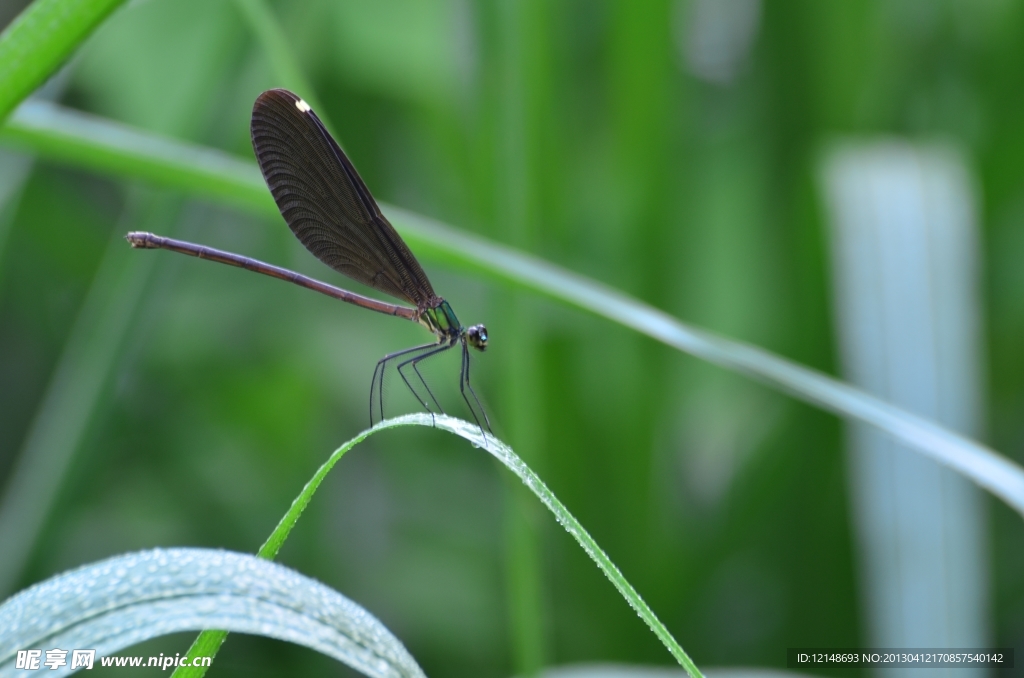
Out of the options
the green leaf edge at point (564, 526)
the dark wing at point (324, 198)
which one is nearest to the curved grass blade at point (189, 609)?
the green leaf edge at point (564, 526)

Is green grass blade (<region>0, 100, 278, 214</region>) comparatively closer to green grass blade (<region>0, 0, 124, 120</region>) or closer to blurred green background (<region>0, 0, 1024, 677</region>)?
green grass blade (<region>0, 0, 124, 120</region>)

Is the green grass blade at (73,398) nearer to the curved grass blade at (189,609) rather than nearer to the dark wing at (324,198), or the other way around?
the dark wing at (324,198)

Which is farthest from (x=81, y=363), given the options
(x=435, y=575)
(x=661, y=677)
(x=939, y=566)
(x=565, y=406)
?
(x=939, y=566)

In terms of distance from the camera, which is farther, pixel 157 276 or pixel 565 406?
pixel 565 406

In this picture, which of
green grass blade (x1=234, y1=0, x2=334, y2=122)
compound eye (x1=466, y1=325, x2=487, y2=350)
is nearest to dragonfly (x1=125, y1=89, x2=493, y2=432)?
compound eye (x1=466, y1=325, x2=487, y2=350)

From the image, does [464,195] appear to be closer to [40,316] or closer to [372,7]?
[372,7]
